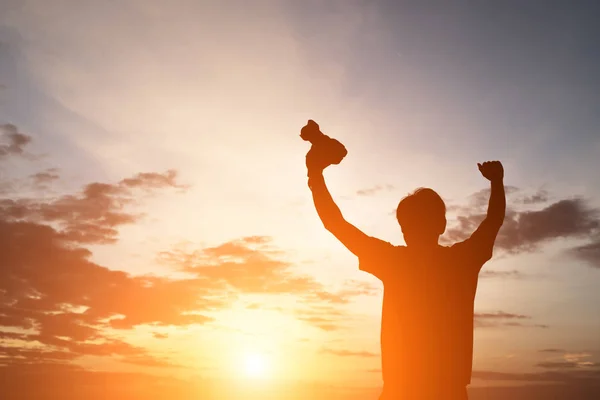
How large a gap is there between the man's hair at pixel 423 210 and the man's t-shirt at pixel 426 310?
275mm

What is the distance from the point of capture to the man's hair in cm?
575

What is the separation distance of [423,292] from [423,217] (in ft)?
2.61

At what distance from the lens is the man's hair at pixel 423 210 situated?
5746mm

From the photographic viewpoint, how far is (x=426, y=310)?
5.58 metres

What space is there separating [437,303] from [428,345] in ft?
1.46

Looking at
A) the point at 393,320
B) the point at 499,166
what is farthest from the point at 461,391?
the point at 499,166

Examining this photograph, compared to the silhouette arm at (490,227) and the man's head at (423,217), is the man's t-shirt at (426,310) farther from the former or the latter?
the man's head at (423,217)

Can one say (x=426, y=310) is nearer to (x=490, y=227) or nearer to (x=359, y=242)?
(x=359, y=242)

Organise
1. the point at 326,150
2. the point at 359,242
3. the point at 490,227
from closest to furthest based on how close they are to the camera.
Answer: the point at 359,242
the point at 490,227
the point at 326,150

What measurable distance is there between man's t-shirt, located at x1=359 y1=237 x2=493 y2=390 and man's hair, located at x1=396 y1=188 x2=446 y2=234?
10.8 inches

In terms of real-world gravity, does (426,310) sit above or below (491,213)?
below

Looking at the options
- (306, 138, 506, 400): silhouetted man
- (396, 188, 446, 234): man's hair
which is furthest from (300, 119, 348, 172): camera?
(396, 188, 446, 234): man's hair

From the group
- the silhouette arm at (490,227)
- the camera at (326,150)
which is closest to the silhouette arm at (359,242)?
the camera at (326,150)

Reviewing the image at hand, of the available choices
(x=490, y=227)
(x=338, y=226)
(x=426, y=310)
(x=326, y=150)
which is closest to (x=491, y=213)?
(x=490, y=227)
